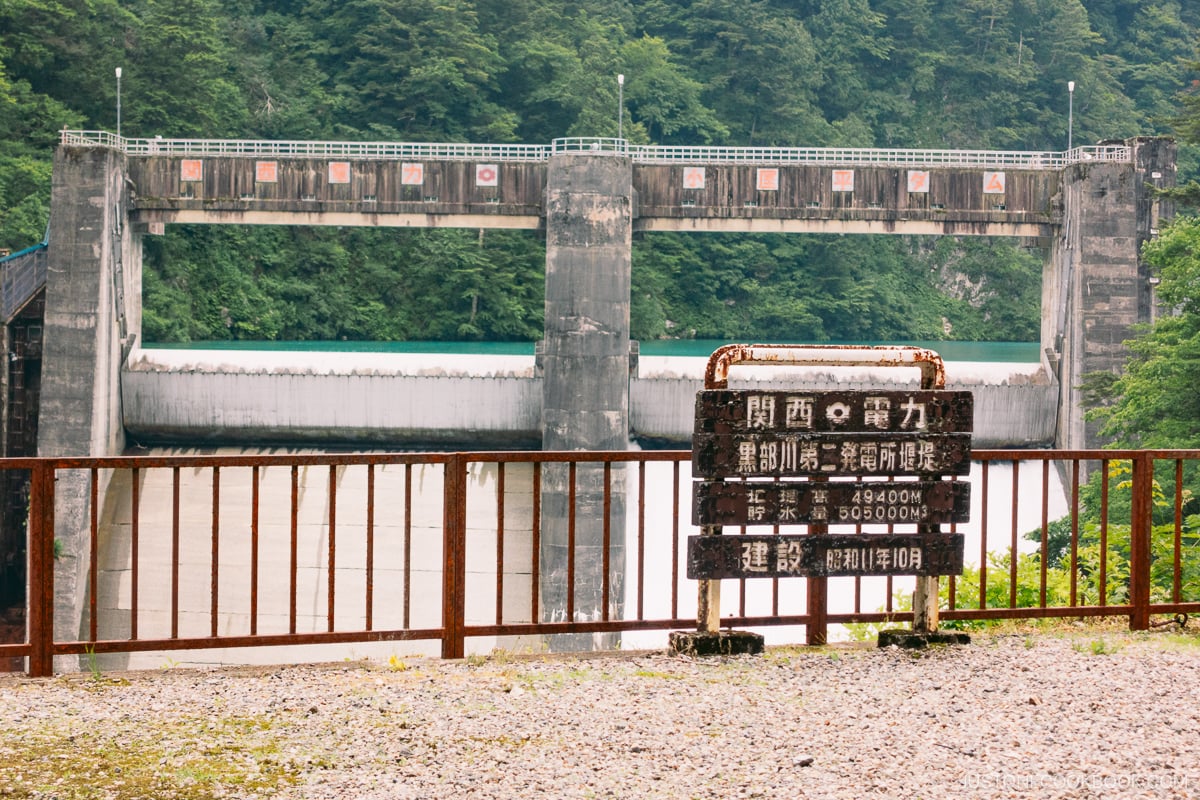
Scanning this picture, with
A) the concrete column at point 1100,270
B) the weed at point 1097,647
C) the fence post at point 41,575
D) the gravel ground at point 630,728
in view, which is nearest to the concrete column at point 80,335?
the concrete column at point 1100,270

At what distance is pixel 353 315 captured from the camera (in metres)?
54.8

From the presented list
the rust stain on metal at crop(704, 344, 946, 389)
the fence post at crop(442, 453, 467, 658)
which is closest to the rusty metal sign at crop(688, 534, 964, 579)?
the rust stain on metal at crop(704, 344, 946, 389)

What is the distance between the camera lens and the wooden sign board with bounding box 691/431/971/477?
21.7 feet

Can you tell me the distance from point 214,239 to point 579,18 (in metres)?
21.2

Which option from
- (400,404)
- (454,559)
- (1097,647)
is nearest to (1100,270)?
(400,404)

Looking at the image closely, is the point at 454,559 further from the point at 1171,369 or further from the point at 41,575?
the point at 1171,369

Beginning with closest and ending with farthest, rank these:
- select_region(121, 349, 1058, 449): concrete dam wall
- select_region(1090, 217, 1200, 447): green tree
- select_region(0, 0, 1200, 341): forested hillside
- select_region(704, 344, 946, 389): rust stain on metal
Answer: select_region(704, 344, 946, 389): rust stain on metal → select_region(1090, 217, 1200, 447): green tree → select_region(121, 349, 1058, 449): concrete dam wall → select_region(0, 0, 1200, 341): forested hillside

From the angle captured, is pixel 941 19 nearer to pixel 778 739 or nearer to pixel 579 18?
pixel 579 18

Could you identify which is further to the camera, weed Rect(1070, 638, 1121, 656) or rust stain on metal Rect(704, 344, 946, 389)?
weed Rect(1070, 638, 1121, 656)

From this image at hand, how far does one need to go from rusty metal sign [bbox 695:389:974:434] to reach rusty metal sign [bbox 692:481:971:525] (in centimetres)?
26

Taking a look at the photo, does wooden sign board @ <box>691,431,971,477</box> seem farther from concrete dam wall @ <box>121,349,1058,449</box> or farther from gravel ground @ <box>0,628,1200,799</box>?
concrete dam wall @ <box>121,349,1058,449</box>

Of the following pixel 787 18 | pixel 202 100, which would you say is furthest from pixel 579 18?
pixel 202 100

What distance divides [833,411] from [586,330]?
19570 mm

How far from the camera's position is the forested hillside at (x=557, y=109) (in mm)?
47531
